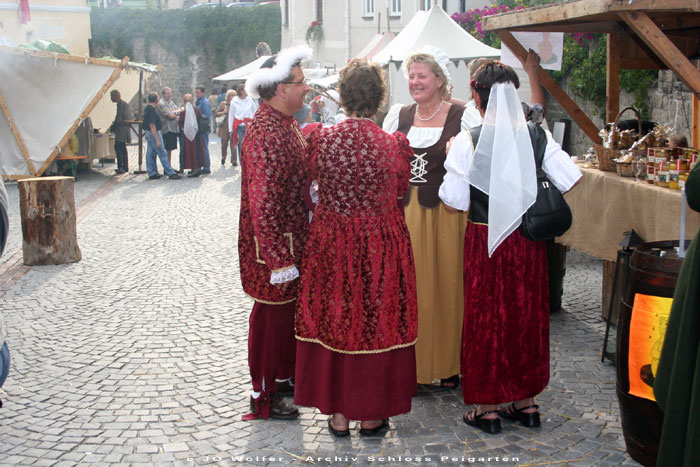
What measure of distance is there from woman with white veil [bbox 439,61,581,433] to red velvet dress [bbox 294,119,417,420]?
32 centimetres

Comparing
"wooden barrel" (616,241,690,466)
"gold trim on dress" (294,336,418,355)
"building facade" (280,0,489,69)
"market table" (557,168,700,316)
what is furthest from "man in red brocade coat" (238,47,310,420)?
"building facade" (280,0,489,69)

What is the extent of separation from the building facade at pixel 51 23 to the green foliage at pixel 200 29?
4.66m

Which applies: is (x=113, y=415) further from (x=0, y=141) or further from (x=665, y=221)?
(x=0, y=141)

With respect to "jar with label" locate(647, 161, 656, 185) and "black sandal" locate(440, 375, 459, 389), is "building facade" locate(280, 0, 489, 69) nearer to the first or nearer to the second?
"jar with label" locate(647, 161, 656, 185)

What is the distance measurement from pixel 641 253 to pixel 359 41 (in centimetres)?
2758

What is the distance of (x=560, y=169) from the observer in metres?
3.54

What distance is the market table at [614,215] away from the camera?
4.37m

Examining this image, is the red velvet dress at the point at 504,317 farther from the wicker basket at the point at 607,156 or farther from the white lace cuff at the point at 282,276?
the wicker basket at the point at 607,156

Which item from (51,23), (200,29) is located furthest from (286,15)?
(51,23)

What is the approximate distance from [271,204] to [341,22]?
28.3m

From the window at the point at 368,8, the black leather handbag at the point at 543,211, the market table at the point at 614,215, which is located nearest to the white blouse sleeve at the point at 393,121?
the black leather handbag at the point at 543,211

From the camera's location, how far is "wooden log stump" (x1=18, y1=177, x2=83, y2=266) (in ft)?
25.6

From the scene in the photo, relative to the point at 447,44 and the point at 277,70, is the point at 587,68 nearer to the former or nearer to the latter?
the point at 447,44

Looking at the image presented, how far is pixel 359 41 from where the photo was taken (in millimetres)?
29641
